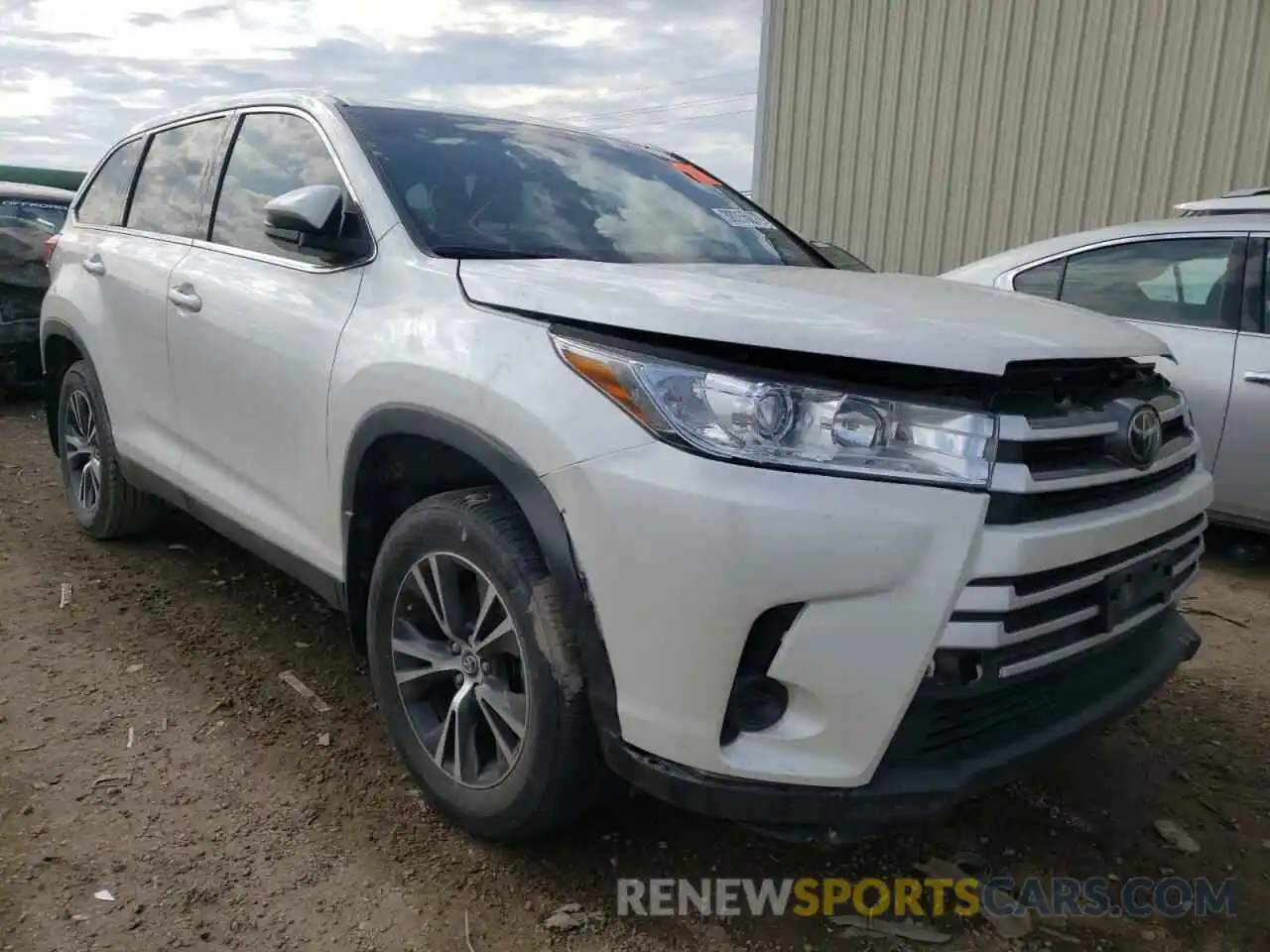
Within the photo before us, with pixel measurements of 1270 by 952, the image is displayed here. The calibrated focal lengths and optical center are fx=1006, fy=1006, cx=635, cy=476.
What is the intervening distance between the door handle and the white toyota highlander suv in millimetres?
366

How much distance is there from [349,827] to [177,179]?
2.56 m

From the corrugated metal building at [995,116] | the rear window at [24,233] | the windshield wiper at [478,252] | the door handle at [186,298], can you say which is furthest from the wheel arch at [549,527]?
the corrugated metal building at [995,116]

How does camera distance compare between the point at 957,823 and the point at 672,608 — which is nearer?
the point at 672,608

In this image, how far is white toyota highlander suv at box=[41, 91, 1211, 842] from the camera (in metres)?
1.77

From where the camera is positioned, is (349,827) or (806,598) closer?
(806,598)

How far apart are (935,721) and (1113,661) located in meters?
0.59

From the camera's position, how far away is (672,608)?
1810mm

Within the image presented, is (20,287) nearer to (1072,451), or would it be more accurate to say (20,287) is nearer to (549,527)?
(549,527)

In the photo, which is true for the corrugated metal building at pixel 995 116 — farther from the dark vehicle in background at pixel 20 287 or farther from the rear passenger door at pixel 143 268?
the rear passenger door at pixel 143 268

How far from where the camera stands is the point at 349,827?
2.48 meters

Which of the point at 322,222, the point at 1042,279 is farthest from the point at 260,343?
the point at 1042,279

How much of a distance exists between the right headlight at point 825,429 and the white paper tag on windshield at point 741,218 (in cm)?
162

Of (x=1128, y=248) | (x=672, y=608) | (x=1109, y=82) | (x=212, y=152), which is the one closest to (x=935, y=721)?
(x=672, y=608)

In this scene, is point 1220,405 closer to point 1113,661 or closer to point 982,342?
point 1113,661
